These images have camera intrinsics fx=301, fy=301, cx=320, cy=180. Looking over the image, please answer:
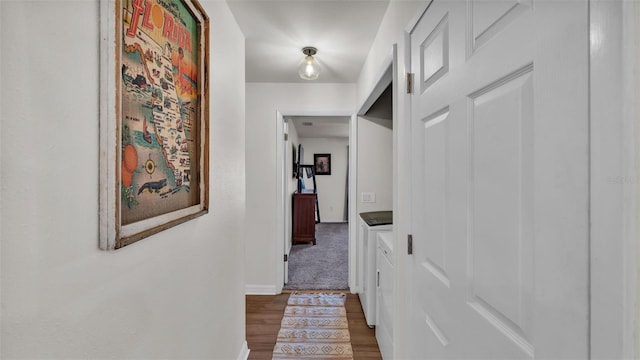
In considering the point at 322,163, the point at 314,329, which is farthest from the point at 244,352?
the point at 322,163

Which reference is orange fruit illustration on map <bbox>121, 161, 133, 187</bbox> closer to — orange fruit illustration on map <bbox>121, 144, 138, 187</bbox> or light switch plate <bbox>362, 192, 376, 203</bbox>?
orange fruit illustration on map <bbox>121, 144, 138, 187</bbox>

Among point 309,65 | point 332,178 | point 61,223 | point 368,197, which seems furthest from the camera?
point 332,178

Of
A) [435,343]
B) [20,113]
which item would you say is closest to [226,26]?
[20,113]

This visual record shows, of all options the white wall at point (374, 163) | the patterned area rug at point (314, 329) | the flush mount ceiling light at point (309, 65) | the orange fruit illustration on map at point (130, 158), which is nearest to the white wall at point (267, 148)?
the white wall at point (374, 163)

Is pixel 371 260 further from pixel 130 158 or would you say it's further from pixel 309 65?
pixel 130 158

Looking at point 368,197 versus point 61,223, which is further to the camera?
point 368,197

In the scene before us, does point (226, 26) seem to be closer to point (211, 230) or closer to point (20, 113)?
point (211, 230)

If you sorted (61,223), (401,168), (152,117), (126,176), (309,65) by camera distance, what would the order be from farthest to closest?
(309,65) → (401,168) → (152,117) → (126,176) → (61,223)

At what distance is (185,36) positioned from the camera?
117 cm

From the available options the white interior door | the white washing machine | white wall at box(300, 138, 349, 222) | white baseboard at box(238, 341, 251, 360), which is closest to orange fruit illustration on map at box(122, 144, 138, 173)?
the white interior door

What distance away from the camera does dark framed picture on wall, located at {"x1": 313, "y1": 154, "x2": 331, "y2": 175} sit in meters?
7.72

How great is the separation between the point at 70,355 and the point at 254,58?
2426 millimetres

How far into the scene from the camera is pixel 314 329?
8.21ft

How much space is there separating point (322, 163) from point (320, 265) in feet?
12.8
